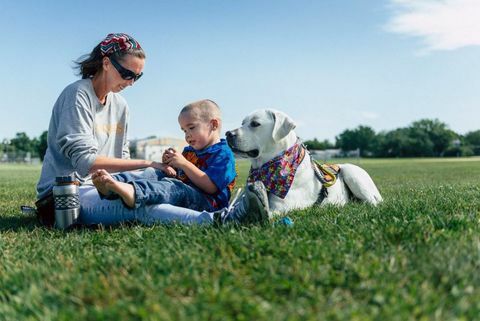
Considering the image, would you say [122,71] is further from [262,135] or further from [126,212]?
[262,135]

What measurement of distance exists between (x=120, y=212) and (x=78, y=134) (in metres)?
0.89

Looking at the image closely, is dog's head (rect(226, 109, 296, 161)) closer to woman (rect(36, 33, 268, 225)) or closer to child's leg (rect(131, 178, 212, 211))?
child's leg (rect(131, 178, 212, 211))

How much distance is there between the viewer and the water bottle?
15.1 ft

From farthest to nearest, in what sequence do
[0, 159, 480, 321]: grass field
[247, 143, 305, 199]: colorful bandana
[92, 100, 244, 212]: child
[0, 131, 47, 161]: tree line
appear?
[0, 131, 47, 161]: tree line, [247, 143, 305, 199]: colorful bandana, [92, 100, 244, 212]: child, [0, 159, 480, 321]: grass field

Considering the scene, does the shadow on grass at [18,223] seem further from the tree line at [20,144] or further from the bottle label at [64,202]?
the tree line at [20,144]

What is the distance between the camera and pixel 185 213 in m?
4.54

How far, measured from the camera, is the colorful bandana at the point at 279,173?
520 centimetres

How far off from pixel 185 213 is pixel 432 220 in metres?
2.16

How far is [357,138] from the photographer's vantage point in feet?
432

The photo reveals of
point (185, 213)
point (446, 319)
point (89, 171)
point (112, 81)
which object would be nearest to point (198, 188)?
point (185, 213)

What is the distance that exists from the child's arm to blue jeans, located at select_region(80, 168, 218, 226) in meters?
0.32

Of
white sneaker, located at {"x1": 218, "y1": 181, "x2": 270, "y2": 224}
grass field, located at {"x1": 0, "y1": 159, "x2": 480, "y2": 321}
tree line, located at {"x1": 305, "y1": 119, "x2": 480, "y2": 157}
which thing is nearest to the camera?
grass field, located at {"x1": 0, "y1": 159, "x2": 480, "y2": 321}

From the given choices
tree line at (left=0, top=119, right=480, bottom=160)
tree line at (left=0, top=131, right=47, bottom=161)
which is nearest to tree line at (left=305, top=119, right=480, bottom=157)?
tree line at (left=0, top=119, right=480, bottom=160)

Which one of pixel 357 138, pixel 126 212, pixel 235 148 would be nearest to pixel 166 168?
pixel 126 212
